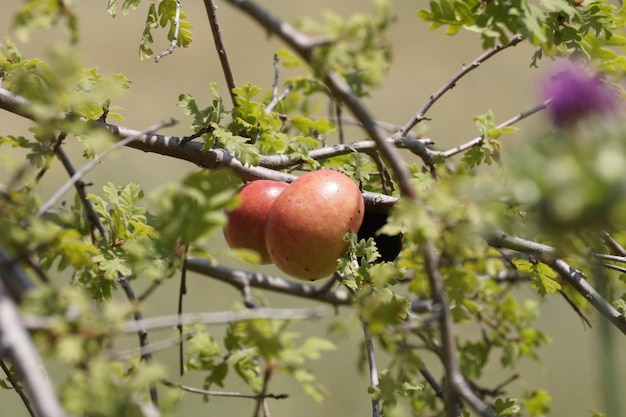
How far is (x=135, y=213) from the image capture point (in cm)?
136

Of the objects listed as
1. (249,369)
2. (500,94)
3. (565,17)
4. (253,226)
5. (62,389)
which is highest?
(500,94)

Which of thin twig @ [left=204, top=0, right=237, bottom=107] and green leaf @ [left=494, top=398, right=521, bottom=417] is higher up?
thin twig @ [left=204, top=0, right=237, bottom=107]

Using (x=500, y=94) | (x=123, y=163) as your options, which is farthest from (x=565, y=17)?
(x=500, y=94)

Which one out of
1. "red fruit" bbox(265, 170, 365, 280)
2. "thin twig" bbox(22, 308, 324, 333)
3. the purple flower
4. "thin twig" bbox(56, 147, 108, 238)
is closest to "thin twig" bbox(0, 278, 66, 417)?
"thin twig" bbox(22, 308, 324, 333)

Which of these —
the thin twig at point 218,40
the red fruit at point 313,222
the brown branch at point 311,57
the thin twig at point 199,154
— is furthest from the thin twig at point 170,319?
the thin twig at point 218,40

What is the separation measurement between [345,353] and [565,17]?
3.32 metres

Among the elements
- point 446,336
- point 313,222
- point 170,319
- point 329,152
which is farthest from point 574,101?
A: point 329,152

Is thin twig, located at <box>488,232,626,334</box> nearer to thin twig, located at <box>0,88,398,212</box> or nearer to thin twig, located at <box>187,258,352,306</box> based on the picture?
Answer: thin twig, located at <box>0,88,398,212</box>

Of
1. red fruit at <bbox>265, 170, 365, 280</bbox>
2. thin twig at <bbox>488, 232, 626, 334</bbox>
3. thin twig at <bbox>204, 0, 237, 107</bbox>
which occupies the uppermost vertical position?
thin twig at <bbox>204, 0, 237, 107</bbox>

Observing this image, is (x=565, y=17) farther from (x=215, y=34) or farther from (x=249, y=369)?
(x=249, y=369)

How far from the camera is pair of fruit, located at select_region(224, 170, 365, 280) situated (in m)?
1.23

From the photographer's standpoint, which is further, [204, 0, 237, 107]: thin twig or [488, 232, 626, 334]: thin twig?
[204, 0, 237, 107]: thin twig

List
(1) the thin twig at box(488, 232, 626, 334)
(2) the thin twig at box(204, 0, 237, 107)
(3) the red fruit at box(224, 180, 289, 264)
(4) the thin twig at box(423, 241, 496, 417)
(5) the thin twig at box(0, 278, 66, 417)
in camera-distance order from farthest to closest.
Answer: (2) the thin twig at box(204, 0, 237, 107) → (3) the red fruit at box(224, 180, 289, 264) → (1) the thin twig at box(488, 232, 626, 334) → (4) the thin twig at box(423, 241, 496, 417) → (5) the thin twig at box(0, 278, 66, 417)

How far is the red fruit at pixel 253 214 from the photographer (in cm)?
131
